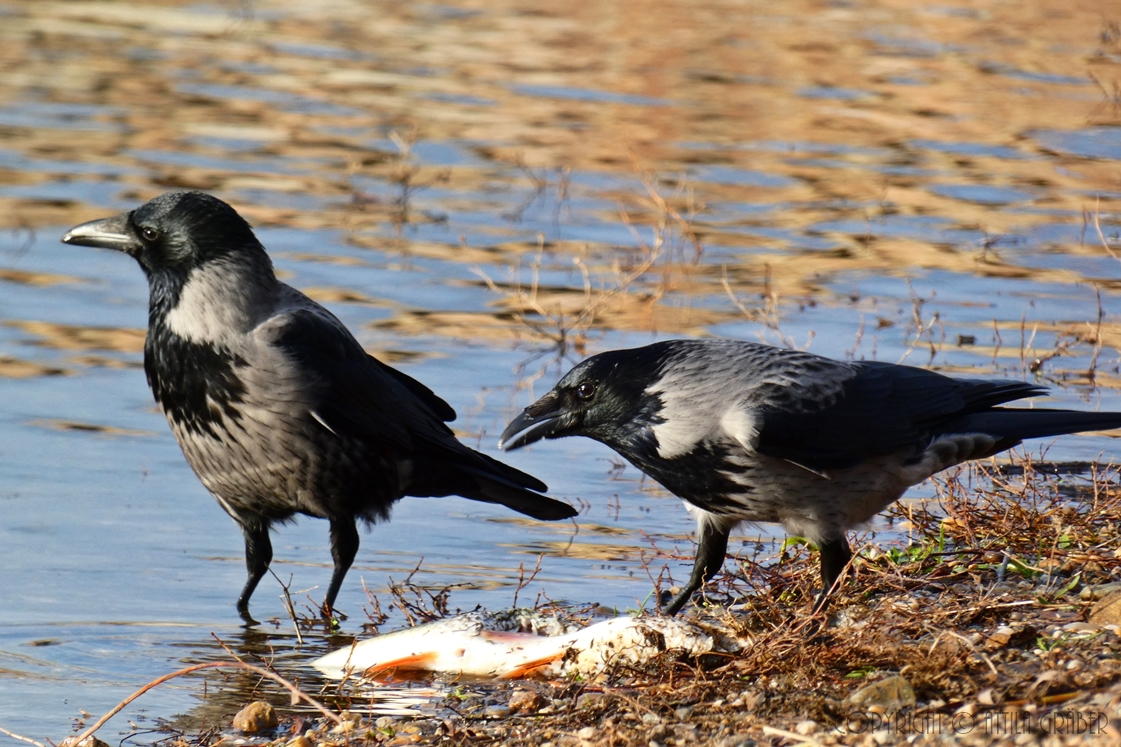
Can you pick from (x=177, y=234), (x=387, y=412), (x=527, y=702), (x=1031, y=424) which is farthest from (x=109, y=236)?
(x=1031, y=424)

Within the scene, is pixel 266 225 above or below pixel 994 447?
below

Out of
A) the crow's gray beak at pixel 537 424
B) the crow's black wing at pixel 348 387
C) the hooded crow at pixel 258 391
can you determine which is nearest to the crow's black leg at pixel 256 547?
the hooded crow at pixel 258 391

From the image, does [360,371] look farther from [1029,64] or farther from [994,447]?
[1029,64]

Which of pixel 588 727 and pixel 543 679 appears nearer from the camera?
pixel 588 727

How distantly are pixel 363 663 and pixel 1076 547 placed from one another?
2.27m

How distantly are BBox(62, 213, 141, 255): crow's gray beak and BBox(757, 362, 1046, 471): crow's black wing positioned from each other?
8.20 ft

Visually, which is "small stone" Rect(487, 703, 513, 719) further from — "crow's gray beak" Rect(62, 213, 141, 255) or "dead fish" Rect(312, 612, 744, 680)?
"crow's gray beak" Rect(62, 213, 141, 255)

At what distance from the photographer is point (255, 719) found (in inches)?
180

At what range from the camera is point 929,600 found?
471 centimetres

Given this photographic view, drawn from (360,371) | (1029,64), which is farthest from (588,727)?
(1029,64)

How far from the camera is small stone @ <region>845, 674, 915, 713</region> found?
377cm

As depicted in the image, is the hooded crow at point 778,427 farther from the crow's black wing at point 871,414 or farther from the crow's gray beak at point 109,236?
the crow's gray beak at point 109,236

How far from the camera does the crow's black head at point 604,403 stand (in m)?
5.07

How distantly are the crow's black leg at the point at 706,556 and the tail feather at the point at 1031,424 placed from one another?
82cm
